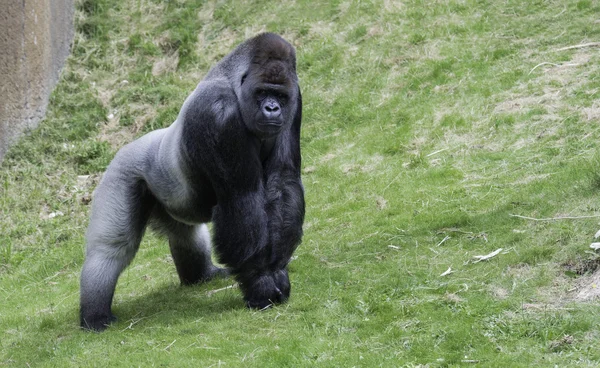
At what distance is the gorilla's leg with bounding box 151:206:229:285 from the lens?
5.96 m

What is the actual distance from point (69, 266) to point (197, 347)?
3419mm

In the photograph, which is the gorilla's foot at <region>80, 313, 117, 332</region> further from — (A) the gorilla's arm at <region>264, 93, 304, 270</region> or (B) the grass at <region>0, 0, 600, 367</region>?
(A) the gorilla's arm at <region>264, 93, 304, 270</region>

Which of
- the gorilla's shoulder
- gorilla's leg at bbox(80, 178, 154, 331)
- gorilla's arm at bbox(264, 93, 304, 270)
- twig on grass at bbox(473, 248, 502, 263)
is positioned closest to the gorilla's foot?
gorilla's leg at bbox(80, 178, 154, 331)

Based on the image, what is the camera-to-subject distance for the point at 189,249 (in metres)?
6.10

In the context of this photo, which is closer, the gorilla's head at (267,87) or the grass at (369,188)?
the grass at (369,188)

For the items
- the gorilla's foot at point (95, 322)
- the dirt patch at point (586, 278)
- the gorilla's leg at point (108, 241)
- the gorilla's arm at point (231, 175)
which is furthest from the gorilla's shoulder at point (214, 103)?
the dirt patch at point (586, 278)

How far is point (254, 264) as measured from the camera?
503 cm

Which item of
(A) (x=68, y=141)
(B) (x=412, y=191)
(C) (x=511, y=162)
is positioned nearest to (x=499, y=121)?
(C) (x=511, y=162)

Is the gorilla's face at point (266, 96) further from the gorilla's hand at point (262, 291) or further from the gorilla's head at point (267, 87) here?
the gorilla's hand at point (262, 291)

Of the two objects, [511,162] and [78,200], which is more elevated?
[511,162]

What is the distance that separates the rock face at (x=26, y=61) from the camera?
8.96 meters

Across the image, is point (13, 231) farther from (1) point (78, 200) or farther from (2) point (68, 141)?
(2) point (68, 141)

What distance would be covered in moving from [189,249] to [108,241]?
0.78 metres

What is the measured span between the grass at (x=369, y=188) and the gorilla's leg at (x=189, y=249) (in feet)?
0.55
